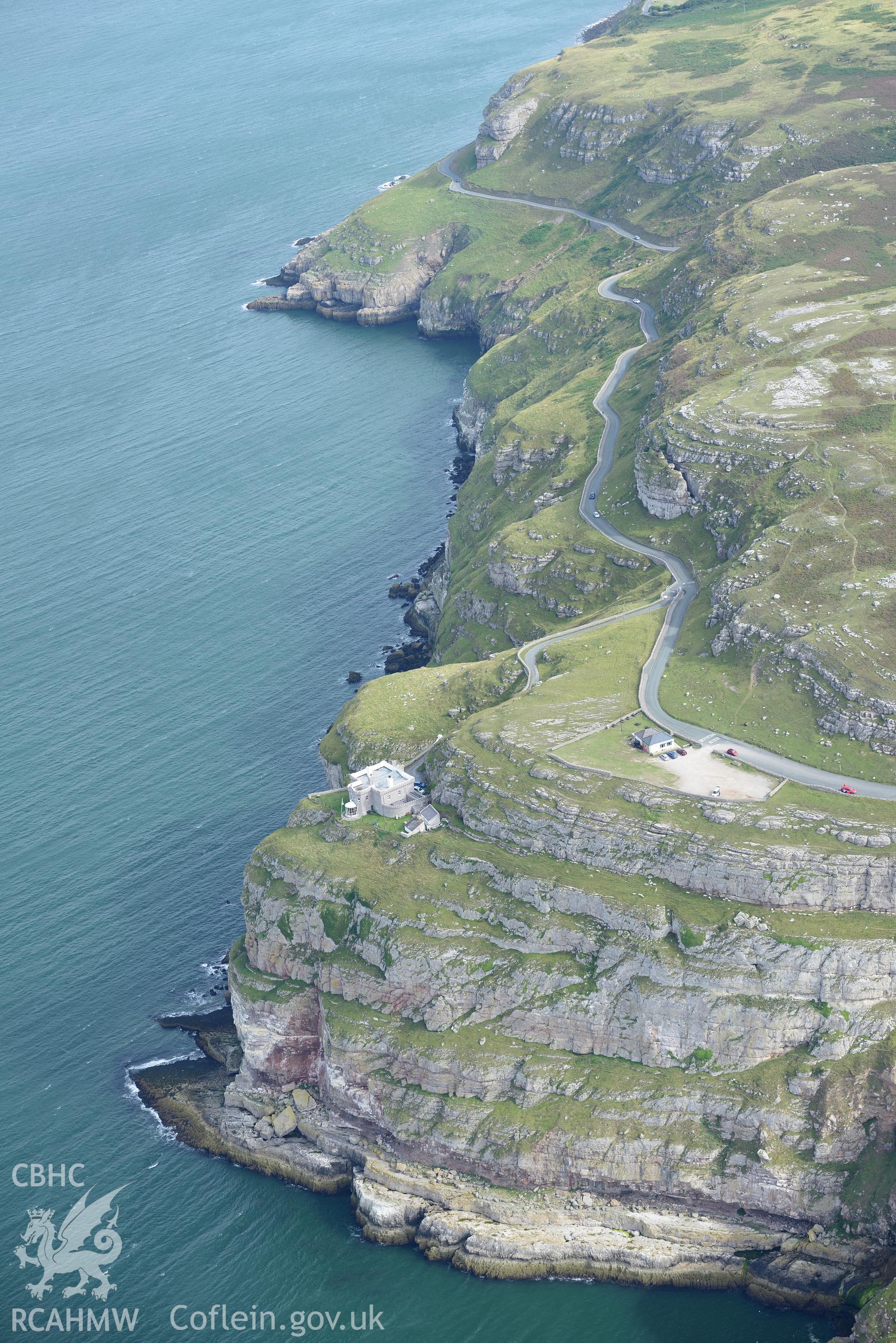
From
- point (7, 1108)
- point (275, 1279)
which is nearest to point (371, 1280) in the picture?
point (275, 1279)

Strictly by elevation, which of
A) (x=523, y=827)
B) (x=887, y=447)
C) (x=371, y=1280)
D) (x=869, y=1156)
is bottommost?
(x=371, y=1280)

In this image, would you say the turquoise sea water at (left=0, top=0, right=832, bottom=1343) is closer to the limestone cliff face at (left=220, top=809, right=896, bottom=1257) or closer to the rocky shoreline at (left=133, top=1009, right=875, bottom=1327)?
the rocky shoreline at (left=133, top=1009, right=875, bottom=1327)

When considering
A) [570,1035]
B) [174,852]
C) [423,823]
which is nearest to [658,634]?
[423,823]

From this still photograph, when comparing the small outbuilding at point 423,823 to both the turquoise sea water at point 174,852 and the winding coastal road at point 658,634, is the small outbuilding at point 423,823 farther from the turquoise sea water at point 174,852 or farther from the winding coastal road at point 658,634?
the turquoise sea water at point 174,852

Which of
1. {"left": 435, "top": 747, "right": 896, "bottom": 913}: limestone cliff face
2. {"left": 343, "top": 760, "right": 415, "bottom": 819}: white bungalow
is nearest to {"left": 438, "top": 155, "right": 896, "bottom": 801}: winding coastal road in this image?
{"left": 435, "top": 747, "right": 896, "bottom": 913}: limestone cliff face

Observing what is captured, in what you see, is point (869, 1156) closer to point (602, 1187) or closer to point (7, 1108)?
point (602, 1187)
